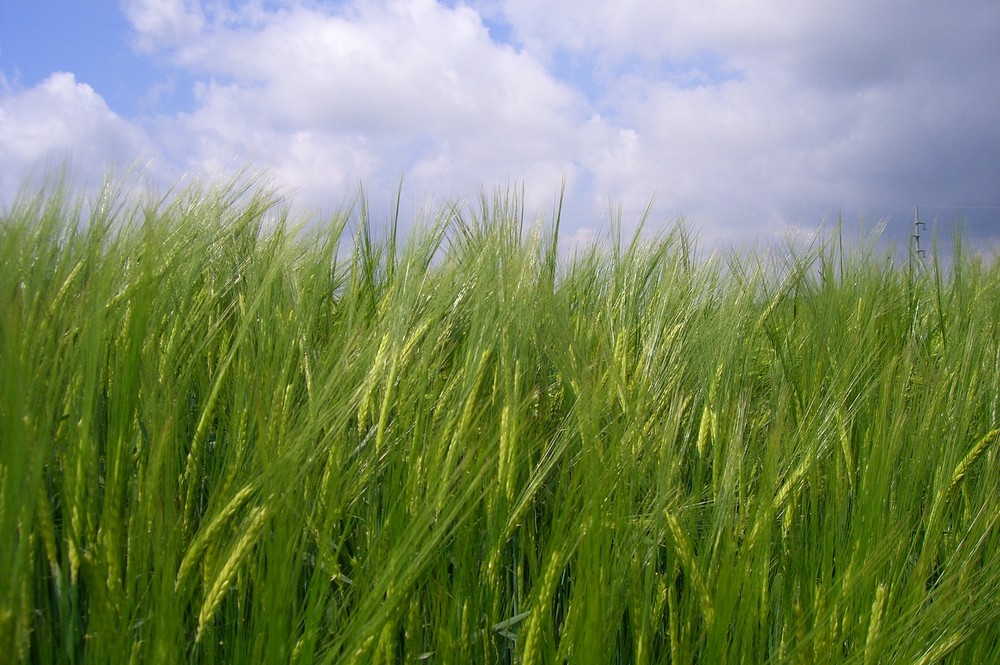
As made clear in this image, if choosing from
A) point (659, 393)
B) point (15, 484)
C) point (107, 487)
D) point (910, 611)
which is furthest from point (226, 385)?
point (910, 611)

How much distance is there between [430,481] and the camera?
856 millimetres

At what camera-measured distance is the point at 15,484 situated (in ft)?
1.88

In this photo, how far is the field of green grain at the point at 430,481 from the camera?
729 millimetres

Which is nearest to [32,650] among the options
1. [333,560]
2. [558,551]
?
[333,560]

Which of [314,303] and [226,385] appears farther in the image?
[314,303]

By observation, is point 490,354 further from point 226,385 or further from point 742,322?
point 742,322

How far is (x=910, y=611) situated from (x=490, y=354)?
688 millimetres

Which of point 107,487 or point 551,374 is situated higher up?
point 551,374

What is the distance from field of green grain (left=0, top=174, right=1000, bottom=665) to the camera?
0.73 metres

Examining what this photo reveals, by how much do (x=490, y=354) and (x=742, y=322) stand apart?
64cm

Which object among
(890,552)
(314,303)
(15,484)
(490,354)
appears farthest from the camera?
(314,303)

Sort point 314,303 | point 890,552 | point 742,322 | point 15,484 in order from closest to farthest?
point 15,484, point 890,552, point 314,303, point 742,322

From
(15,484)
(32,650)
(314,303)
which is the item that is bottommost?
(32,650)

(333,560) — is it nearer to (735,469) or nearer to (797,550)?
(735,469)
